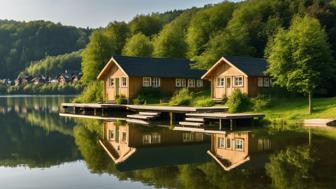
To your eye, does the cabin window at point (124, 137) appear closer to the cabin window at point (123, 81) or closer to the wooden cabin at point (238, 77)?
the wooden cabin at point (238, 77)

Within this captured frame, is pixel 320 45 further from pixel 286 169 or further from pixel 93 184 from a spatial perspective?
pixel 93 184

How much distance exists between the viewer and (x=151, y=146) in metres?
23.2

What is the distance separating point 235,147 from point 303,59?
47.0ft

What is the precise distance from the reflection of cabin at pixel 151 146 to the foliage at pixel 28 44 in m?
164

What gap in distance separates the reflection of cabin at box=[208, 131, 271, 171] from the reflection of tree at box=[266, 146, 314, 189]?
1.21m

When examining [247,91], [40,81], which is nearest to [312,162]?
[247,91]

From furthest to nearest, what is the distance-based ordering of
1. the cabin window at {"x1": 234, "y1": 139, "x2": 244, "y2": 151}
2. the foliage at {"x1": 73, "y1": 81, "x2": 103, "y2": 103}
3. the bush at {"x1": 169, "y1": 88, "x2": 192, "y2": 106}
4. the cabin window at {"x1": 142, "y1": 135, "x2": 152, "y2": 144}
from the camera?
the foliage at {"x1": 73, "y1": 81, "x2": 103, "y2": 103} < the bush at {"x1": 169, "y1": 88, "x2": 192, "y2": 106} < the cabin window at {"x1": 142, "y1": 135, "x2": 152, "y2": 144} < the cabin window at {"x1": 234, "y1": 139, "x2": 244, "y2": 151}

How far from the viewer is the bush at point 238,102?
3678 centimetres

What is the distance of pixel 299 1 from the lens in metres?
68.9

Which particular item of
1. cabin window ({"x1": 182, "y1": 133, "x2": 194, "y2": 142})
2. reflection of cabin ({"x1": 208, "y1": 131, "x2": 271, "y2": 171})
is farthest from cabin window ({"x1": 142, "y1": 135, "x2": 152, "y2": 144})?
reflection of cabin ({"x1": 208, "y1": 131, "x2": 271, "y2": 171})

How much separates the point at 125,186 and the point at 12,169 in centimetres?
578

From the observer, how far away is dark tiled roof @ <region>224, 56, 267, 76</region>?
40.7 metres

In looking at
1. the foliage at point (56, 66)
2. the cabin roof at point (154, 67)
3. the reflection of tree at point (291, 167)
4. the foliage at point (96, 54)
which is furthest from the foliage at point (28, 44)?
the reflection of tree at point (291, 167)

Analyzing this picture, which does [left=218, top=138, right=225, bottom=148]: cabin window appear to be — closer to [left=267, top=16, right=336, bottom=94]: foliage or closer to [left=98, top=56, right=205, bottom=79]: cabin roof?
[left=267, top=16, right=336, bottom=94]: foliage
